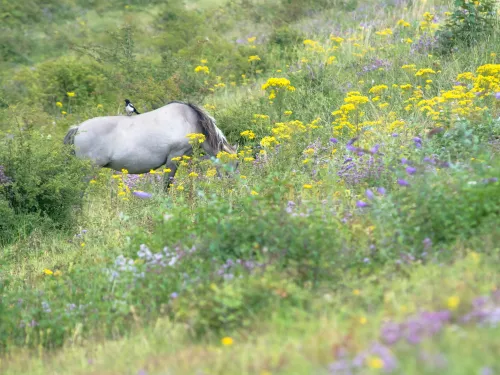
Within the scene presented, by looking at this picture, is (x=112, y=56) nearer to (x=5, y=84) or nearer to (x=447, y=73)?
(x=5, y=84)

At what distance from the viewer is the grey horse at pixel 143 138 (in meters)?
9.80

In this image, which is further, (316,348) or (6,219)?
(6,219)

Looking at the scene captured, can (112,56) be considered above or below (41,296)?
below

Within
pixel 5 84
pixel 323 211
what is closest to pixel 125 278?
pixel 323 211

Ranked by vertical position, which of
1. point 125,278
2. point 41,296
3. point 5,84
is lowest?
point 5,84

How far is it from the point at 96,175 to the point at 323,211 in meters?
4.28

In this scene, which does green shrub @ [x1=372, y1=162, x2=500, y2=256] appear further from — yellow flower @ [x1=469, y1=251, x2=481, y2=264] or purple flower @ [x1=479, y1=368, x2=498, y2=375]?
purple flower @ [x1=479, y1=368, x2=498, y2=375]

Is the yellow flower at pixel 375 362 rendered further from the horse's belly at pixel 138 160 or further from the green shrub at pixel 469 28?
the green shrub at pixel 469 28

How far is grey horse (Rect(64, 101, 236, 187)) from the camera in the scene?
9.80 metres

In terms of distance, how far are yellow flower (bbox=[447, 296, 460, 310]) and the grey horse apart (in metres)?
6.46

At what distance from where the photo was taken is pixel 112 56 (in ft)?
52.7

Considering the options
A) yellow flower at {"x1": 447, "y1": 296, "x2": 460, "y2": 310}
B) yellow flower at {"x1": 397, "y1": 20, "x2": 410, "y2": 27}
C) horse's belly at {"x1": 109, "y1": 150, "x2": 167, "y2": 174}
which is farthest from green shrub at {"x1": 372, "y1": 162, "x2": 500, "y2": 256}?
yellow flower at {"x1": 397, "y1": 20, "x2": 410, "y2": 27}

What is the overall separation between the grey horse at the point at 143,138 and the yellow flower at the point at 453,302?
6.46 meters

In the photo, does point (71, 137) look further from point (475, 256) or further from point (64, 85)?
point (64, 85)
